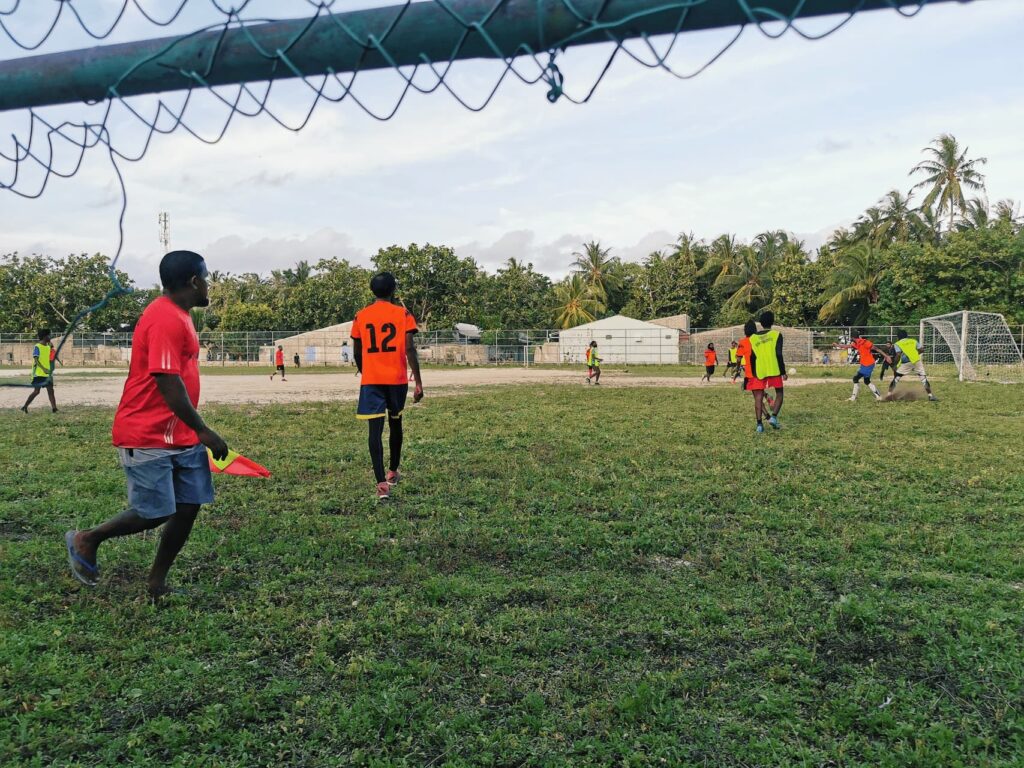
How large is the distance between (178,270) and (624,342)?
4409 centimetres

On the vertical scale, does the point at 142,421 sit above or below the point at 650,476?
above

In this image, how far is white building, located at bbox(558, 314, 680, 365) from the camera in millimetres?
45500

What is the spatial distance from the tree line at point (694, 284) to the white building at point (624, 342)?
8004mm

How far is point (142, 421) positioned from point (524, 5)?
8.86ft

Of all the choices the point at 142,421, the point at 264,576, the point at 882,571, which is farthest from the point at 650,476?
the point at 142,421

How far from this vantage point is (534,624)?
3.38 m

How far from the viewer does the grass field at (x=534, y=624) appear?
8.11ft

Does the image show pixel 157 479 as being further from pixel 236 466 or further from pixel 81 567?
pixel 81 567

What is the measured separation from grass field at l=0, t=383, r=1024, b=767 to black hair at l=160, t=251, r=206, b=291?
1.62 meters

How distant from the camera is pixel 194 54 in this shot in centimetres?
230

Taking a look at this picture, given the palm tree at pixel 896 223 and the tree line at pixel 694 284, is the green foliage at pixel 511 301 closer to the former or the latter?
the tree line at pixel 694 284

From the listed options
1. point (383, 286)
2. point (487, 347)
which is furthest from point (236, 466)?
point (487, 347)

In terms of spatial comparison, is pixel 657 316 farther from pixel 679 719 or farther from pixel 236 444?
pixel 679 719

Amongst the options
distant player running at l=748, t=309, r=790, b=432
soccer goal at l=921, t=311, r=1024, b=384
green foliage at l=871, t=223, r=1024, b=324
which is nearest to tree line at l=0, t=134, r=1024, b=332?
green foliage at l=871, t=223, r=1024, b=324
